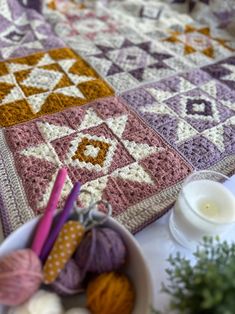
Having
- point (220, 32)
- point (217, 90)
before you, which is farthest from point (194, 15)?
point (217, 90)

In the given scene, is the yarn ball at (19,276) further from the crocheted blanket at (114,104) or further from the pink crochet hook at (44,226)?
the crocheted blanket at (114,104)

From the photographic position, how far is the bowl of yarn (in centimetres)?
33

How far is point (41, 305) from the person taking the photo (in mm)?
325

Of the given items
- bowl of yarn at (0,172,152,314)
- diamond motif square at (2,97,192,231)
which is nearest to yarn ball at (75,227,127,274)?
bowl of yarn at (0,172,152,314)

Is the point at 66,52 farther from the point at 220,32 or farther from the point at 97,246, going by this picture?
the point at 97,246

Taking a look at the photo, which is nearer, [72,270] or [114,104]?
[72,270]

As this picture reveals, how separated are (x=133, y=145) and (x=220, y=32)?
0.65m

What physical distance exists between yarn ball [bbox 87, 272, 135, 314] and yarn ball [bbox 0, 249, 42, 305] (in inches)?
2.3

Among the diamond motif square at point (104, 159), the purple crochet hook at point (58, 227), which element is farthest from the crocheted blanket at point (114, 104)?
the purple crochet hook at point (58, 227)

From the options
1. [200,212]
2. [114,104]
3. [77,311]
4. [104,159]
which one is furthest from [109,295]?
[114,104]

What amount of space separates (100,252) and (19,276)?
0.08 m

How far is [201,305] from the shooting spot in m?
0.28

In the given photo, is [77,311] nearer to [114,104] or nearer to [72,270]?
[72,270]

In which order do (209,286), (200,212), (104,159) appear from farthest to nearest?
1. (104,159)
2. (200,212)
3. (209,286)
